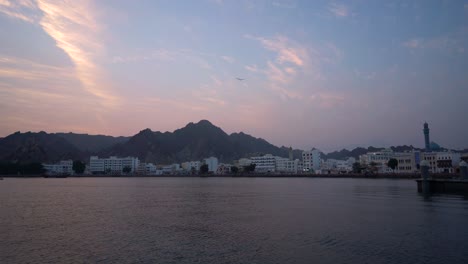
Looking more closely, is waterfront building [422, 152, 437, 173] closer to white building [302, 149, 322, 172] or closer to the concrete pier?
white building [302, 149, 322, 172]

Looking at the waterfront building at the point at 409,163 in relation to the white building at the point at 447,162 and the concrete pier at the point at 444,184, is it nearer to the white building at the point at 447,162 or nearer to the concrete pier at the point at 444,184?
the white building at the point at 447,162

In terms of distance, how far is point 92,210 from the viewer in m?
35.1

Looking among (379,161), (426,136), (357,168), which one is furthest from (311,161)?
(426,136)

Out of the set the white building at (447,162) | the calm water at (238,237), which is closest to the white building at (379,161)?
the white building at (447,162)

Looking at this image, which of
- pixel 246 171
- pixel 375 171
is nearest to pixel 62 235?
pixel 375 171

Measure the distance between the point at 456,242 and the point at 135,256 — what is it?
53.5ft

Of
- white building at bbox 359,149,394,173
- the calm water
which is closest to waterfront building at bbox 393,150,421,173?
white building at bbox 359,149,394,173

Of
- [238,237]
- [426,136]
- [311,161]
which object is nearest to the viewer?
[238,237]

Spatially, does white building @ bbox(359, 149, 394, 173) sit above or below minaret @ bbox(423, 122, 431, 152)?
below

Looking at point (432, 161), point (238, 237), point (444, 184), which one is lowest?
point (238, 237)

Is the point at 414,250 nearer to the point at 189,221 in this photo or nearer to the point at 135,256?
the point at 135,256

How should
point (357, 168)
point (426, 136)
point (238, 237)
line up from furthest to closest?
point (357, 168) < point (426, 136) < point (238, 237)

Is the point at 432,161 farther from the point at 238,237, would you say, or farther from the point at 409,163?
the point at 238,237

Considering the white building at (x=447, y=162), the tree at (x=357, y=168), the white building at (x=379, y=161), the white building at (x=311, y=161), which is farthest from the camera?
the white building at (x=311, y=161)
